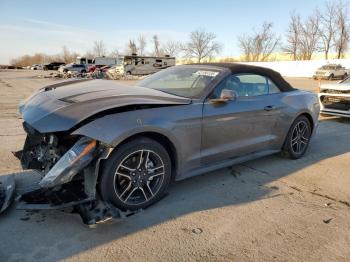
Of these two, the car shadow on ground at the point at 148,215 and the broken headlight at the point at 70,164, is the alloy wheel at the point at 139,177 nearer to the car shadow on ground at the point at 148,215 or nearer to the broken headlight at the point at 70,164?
the car shadow on ground at the point at 148,215

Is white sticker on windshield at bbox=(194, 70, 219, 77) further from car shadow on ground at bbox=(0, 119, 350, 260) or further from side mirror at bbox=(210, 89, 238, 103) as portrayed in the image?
car shadow on ground at bbox=(0, 119, 350, 260)

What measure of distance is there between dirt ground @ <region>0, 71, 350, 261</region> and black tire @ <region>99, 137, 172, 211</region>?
0.54ft

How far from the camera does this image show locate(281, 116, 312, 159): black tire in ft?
16.8

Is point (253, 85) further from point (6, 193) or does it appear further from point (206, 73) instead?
point (6, 193)

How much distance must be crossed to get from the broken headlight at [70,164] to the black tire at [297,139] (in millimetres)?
3313

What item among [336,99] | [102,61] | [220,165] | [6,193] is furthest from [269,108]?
[102,61]

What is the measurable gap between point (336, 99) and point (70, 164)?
7.92 meters

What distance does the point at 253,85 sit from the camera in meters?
4.57

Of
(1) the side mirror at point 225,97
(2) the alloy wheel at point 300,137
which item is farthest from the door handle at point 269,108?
(1) the side mirror at point 225,97

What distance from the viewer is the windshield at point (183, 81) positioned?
397cm

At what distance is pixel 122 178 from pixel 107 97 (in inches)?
33.3

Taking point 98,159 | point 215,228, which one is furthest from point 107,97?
point 215,228

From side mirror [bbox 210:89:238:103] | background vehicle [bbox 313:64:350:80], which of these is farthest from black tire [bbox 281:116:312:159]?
background vehicle [bbox 313:64:350:80]

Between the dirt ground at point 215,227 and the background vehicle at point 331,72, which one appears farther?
the background vehicle at point 331,72
